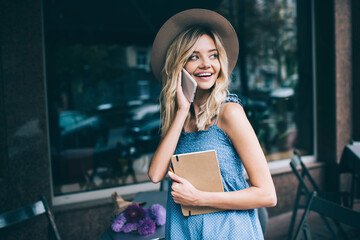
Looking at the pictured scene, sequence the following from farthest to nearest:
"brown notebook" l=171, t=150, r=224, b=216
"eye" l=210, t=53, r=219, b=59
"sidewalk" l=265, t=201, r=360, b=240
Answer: "sidewalk" l=265, t=201, r=360, b=240 < "eye" l=210, t=53, r=219, b=59 < "brown notebook" l=171, t=150, r=224, b=216

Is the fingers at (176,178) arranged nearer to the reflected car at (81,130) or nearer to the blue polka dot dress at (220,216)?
the blue polka dot dress at (220,216)

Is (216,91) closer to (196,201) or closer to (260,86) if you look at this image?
(196,201)

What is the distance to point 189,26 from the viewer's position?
1.38 meters

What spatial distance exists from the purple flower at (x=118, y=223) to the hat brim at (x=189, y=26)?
87cm

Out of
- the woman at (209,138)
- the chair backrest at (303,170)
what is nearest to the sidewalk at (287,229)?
the chair backrest at (303,170)

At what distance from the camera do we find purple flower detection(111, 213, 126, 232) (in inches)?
62.4

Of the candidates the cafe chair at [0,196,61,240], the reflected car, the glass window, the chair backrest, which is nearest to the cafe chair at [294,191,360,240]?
the chair backrest

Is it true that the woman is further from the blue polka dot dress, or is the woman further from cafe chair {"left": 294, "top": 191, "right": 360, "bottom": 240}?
cafe chair {"left": 294, "top": 191, "right": 360, "bottom": 240}

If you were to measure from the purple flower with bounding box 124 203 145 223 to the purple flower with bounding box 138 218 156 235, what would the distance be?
3 cm

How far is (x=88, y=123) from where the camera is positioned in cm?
450

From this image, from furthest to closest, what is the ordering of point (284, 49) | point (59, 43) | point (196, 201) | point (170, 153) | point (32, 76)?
point (284, 49) → point (59, 43) → point (32, 76) → point (170, 153) → point (196, 201)

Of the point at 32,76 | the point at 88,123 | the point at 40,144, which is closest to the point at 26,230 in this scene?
the point at 40,144

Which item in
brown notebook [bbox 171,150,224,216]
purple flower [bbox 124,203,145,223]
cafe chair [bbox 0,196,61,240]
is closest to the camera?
brown notebook [bbox 171,150,224,216]

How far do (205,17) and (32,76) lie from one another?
6.43ft
